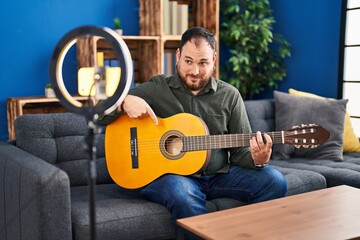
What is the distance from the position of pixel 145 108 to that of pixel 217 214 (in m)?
0.61

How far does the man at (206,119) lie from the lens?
80.7 inches

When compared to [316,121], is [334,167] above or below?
below

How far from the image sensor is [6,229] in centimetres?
216

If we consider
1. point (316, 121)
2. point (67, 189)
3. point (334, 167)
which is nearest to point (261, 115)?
point (316, 121)

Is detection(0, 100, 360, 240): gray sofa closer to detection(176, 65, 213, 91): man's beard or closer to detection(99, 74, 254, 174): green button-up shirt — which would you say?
detection(99, 74, 254, 174): green button-up shirt

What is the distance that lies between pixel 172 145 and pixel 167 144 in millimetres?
22

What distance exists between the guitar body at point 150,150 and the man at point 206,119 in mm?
43

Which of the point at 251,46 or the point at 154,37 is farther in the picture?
the point at 251,46

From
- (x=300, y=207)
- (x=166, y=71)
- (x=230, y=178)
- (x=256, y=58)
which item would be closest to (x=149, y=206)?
(x=230, y=178)

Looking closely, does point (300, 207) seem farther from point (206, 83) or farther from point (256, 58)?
point (256, 58)

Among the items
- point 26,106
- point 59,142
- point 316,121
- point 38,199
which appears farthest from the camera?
point 26,106

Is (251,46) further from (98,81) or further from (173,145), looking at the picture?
Result: (98,81)

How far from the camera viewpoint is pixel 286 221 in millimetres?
1650

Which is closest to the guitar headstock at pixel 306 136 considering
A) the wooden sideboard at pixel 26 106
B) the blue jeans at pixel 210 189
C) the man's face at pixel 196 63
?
the blue jeans at pixel 210 189
